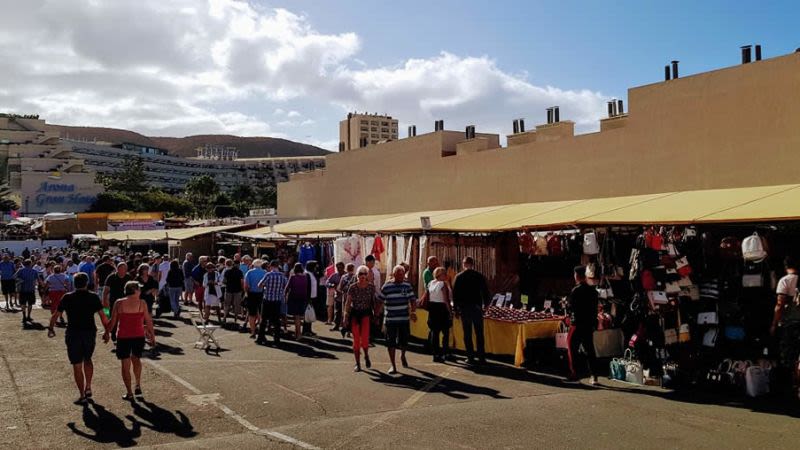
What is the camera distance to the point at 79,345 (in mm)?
8711

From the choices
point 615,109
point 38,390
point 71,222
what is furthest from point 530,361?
point 71,222

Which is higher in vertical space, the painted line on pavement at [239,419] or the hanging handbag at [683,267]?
the hanging handbag at [683,267]

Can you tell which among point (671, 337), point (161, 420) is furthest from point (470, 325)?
point (161, 420)

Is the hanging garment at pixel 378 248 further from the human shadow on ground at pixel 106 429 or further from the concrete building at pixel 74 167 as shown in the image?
the concrete building at pixel 74 167

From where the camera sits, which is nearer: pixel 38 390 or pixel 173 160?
pixel 38 390

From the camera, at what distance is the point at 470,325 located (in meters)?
11.0

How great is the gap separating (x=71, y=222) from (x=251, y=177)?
145312mm

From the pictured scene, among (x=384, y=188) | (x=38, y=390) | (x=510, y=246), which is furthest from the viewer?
(x=384, y=188)

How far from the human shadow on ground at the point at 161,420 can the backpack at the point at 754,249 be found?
7149 mm

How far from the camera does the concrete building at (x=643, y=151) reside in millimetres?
15312

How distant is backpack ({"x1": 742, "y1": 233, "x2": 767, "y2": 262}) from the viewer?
28.5ft

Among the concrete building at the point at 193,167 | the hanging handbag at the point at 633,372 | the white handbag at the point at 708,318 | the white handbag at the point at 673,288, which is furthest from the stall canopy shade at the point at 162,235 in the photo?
the concrete building at the point at 193,167

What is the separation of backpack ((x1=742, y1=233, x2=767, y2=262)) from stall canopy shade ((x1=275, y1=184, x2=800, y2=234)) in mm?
354

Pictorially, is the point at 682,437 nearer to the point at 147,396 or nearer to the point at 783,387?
the point at 783,387
